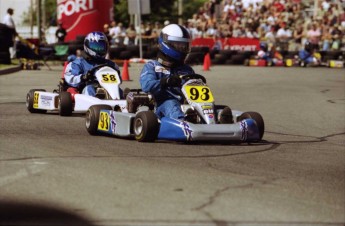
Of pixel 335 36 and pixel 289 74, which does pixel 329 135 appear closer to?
pixel 289 74

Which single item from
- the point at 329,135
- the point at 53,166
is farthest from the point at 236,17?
the point at 53,166

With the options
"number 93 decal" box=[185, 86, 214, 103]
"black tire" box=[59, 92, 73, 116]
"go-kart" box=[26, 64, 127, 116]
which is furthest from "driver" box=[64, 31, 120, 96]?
"number 93 decal" box=[185, 86, 214, 103]

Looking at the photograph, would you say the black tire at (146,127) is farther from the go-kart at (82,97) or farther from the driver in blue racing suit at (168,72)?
the go-kart at (82,97)

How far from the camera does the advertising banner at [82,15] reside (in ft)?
105

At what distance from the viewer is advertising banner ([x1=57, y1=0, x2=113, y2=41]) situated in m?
32.0

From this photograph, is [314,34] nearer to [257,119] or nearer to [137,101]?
[137,101]

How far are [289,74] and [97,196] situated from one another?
20.0 metres

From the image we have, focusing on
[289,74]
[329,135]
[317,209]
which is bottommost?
[289,74]

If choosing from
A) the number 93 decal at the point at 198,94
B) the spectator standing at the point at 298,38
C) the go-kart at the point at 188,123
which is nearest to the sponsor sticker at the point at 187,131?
the go-kart at the point at 188,123

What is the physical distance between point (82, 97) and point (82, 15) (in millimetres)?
20349

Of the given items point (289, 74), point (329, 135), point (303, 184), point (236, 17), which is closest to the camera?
point (303, 184)

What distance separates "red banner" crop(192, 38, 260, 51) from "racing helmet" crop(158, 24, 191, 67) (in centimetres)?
2356

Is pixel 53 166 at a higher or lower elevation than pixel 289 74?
higher

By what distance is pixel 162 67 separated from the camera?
9.89m
